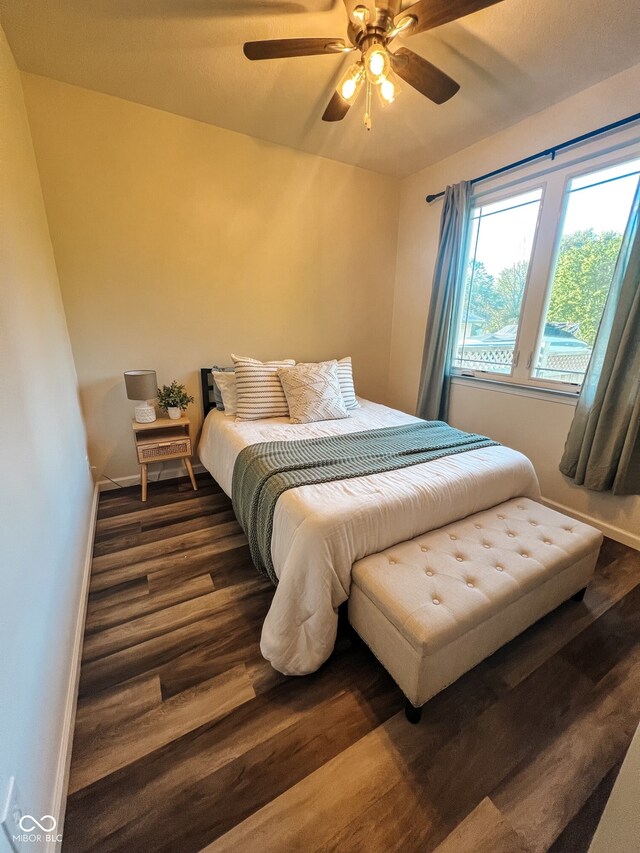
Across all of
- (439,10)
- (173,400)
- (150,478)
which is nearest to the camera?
(439,10)

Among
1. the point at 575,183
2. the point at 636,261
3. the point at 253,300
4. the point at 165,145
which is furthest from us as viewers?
the point at 253,300

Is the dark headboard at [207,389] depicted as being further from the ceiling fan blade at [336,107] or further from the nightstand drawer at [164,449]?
the ceiling fan blade at [336,107]

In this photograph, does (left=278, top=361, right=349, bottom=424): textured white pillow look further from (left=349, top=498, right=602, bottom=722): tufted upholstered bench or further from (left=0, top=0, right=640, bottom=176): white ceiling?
(left=0, top=0, right=640, bottom=176): white ceiling

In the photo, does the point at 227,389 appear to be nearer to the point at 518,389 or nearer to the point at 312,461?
the point at 312,461

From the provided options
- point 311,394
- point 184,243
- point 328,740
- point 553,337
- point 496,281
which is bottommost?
point 328,740

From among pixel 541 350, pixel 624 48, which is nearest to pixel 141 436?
pixel 541 350

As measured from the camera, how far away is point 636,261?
6.15 feet

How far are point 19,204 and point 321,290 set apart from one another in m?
2.21

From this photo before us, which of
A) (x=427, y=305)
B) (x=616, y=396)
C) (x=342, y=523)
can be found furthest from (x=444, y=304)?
(x=342, y=523)

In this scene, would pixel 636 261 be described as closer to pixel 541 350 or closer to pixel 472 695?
pixel 541 350

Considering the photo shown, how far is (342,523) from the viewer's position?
1313mm

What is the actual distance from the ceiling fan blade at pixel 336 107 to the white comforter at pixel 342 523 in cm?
195

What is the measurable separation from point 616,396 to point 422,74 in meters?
2.05

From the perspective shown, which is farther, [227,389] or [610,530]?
[227,389]
